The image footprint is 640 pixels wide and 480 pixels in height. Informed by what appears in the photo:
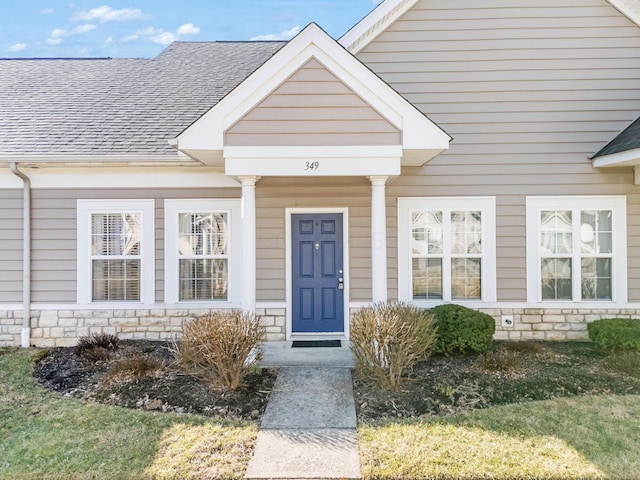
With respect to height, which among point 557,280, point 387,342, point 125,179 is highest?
point 125,179

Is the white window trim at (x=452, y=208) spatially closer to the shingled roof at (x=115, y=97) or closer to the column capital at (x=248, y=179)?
the column capital at (x=248, y=179)

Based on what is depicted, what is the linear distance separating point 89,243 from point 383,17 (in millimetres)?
6581

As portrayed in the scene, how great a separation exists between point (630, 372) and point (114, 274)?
323 inches

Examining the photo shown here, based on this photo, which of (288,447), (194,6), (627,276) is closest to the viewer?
(288,447)

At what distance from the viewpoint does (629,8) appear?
6906 mm

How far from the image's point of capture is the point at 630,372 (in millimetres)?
5383

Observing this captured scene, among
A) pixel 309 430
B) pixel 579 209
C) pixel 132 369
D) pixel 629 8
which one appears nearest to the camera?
pixel 309 430

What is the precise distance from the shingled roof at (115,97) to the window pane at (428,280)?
472 centimetres

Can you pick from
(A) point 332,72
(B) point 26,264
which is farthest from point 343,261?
(B) point 26,264

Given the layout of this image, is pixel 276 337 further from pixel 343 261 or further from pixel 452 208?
pixel 452 208

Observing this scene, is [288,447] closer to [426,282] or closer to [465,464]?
[465,464]

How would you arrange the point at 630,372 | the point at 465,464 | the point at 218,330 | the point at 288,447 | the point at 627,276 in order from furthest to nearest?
1. the point at 627,276
2. the point at 630,372
3. the point at 218,330
4. the point at 288,447
5. the point at 465,464

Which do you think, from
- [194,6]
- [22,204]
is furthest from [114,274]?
[194,6]

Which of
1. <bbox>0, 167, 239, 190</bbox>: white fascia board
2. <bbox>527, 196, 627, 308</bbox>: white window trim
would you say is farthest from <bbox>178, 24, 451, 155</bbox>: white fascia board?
<bbox>527, 196, 627, 308</bbox>: white window trim
